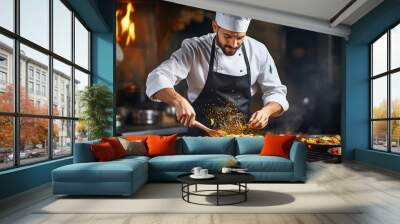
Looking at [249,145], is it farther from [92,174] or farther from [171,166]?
[92,174]

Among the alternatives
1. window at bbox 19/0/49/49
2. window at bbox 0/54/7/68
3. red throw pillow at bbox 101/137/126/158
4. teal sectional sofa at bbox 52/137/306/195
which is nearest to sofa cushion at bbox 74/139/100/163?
teal sectional sofa at bbox 52/137/306/195

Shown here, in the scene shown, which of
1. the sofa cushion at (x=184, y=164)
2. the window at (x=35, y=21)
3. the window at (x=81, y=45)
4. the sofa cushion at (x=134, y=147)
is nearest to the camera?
the window at (x=35, y=21)

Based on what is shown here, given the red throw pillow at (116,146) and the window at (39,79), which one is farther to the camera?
the red throw pillow at (116,146)

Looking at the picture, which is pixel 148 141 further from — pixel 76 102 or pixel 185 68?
pixel 185 68

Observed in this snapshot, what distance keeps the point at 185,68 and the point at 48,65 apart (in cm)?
326

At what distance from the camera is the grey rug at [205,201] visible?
13.5 ft

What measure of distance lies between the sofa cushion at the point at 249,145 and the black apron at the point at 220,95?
1810mm

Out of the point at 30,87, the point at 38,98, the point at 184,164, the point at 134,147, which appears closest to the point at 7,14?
the point at 30,87

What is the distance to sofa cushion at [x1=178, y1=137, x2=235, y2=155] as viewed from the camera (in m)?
6.74

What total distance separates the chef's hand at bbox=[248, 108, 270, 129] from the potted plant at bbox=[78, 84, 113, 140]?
3.15 m

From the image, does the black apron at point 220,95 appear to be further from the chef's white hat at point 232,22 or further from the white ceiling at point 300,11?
the white ceiling at point 300,11

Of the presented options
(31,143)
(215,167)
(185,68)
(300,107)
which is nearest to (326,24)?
(300,107)

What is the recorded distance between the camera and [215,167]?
19.4 ft

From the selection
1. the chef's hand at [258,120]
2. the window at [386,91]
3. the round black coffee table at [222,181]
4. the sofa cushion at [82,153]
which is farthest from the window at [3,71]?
the window at [386,91]
